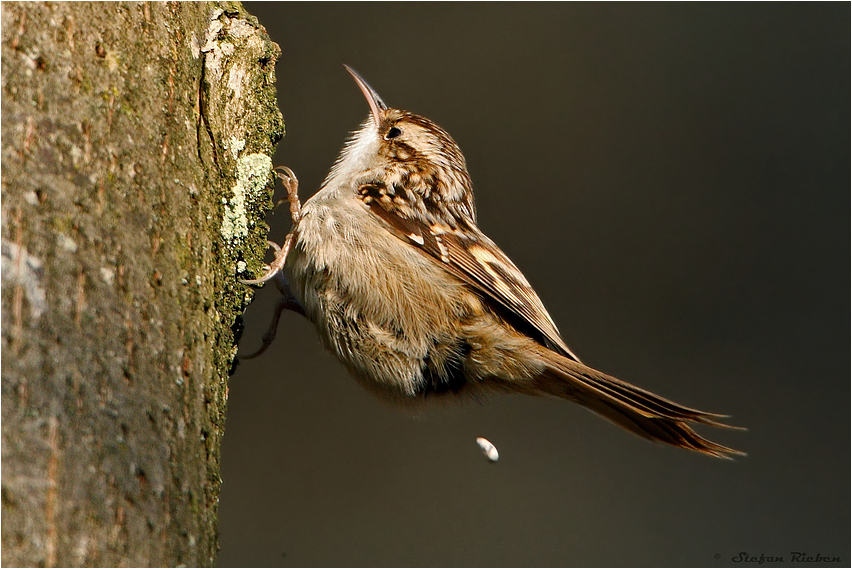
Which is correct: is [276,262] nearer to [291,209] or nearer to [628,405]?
[291,209]

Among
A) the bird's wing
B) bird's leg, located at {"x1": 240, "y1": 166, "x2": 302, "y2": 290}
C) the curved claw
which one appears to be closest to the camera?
the curved claw

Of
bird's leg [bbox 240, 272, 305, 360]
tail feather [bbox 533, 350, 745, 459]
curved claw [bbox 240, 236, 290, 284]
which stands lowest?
bird's leg [bbox 240, 272, 305, 360]

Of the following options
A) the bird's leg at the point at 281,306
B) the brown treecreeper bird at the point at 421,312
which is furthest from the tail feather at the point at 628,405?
the bird's leg at the point at 281,306

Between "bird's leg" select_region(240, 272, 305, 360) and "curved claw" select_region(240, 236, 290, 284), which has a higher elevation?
"curved claw" select_region(240, 236, 290, 284)

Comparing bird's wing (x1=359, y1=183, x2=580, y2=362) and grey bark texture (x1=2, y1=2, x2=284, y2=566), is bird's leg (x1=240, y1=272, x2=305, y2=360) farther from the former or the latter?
grey bark texture (x1=2, y1=2, x2=284, y2=566)

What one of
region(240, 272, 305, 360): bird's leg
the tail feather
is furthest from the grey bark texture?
the tail feather

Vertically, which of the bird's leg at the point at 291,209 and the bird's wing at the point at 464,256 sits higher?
the bird's wing at the point at 464,256

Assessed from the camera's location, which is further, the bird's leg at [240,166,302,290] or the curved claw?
the bird's leg at [240,166,302,290]

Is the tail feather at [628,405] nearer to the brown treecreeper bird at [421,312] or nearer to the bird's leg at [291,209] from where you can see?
the brown treecreeper bird at [421,312]
